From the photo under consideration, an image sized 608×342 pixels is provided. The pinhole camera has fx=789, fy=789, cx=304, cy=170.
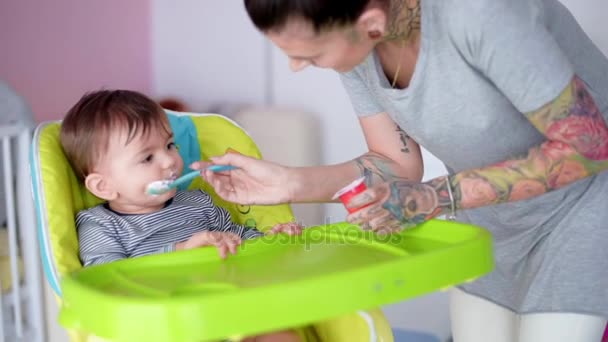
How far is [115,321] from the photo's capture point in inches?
35.0

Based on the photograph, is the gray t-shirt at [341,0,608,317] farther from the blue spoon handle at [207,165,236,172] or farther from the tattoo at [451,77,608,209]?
the blue spoon handle at [207,165,236,172]

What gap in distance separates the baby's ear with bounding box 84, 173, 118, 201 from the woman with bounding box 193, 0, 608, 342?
0.32m

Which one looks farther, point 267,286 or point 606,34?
point 606,34

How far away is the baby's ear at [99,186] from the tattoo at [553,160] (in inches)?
28.9

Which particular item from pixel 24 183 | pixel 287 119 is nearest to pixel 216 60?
pixel 287 119

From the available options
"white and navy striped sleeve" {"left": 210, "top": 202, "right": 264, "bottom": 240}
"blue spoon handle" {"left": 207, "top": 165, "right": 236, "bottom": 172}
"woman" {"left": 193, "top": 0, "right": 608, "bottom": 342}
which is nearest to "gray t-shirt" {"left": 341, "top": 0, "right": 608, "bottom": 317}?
"woman" {"left": 193, "top": 0, "right": 608, "bottom": 342}

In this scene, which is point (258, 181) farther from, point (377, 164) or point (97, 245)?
point (97, 245)

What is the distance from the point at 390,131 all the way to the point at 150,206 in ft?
1.76

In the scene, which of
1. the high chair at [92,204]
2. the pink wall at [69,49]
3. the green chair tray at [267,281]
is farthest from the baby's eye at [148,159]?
the pink wall at [69,49]

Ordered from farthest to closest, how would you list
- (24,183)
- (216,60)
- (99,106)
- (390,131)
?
(216,60) < (24,183) < (99,106) < (390,131)

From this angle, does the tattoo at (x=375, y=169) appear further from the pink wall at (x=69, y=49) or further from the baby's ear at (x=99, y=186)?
the pink wall at (x=69, y=49)

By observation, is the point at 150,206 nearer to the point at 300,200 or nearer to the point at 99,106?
the point at 99,106

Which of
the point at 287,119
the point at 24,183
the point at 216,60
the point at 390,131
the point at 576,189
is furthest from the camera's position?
the point at 216,60

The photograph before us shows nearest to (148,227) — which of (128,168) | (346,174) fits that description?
(128,168)
